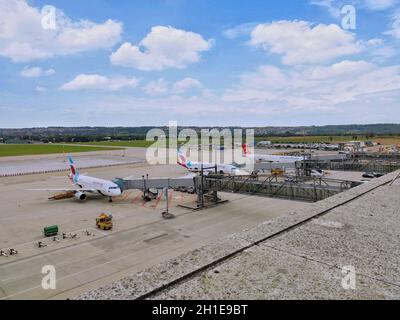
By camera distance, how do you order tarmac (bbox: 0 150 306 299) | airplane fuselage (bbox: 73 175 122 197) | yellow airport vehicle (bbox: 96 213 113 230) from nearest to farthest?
tarmac (bbox: 0 150 306 299), yellow airport vehicle (bbox: 96 213 113 230), airplane fuselage (bbox: 73 175 122 197)

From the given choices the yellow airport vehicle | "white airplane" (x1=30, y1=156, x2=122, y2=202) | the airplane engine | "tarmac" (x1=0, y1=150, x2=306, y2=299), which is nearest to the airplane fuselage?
"white airplane" (x1=30, y1=156, x2=122, y2=202)

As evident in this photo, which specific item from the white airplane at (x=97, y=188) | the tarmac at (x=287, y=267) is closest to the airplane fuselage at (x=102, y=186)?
the white airplane at (x=97, y=188)

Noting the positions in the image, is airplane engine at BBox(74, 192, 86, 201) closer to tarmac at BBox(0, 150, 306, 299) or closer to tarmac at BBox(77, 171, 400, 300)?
tarmac at BBox(0, 150, 306, 299)

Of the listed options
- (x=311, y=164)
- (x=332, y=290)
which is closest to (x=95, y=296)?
(x=332, y=290)

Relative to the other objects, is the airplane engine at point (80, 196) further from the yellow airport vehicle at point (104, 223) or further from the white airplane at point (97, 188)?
the yellow airport vehicle at point (104, 223)

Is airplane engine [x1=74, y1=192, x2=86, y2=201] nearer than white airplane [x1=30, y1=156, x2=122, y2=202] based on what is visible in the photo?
No

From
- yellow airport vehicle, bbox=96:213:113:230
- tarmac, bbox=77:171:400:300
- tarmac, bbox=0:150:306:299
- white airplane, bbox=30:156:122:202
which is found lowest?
tarmac, bbox=0:150:306:299

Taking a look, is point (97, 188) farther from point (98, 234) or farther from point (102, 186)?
point (98, 234)

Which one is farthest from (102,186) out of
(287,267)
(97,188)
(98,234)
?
(287,267)
